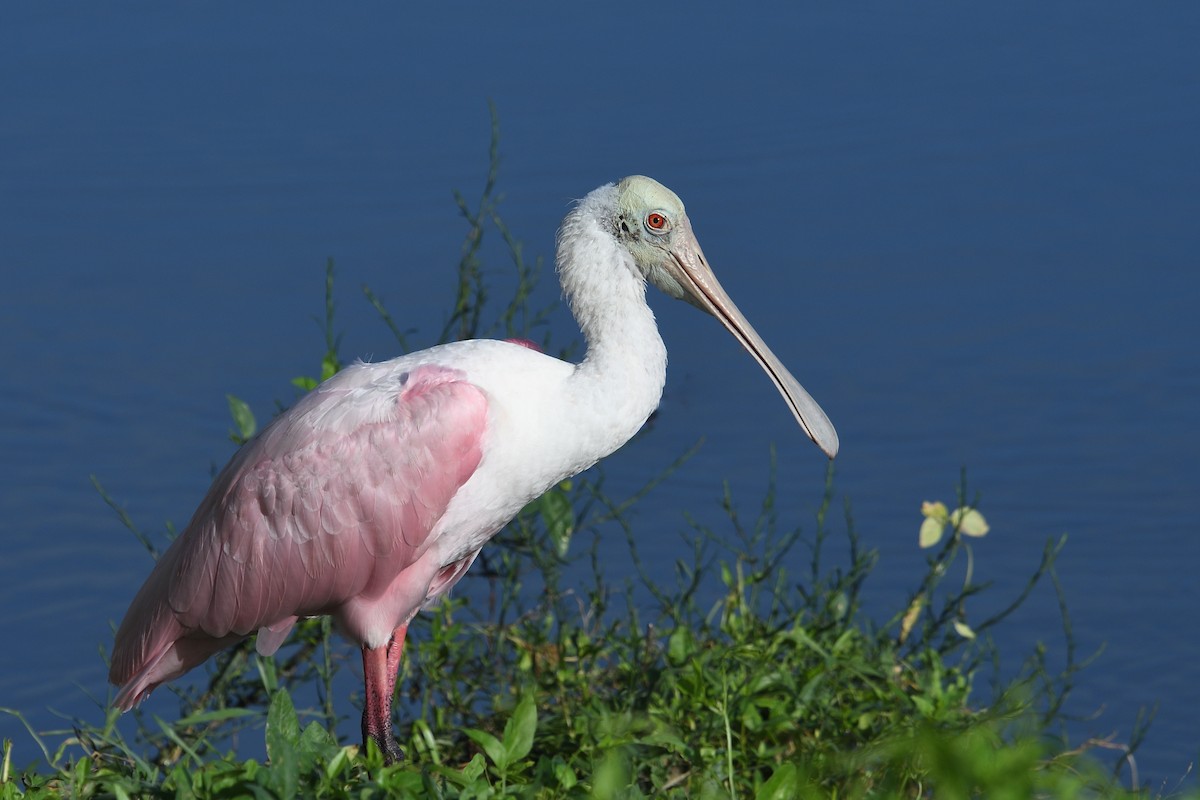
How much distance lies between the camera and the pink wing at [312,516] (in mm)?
4980

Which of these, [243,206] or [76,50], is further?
[76,50]

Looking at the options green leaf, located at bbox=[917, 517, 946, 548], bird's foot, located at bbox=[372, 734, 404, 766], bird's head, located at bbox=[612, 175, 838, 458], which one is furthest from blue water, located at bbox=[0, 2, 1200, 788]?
bird's head, located at bbox=[612, 175, 838, 458]

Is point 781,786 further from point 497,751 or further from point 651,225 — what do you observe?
point 651,225

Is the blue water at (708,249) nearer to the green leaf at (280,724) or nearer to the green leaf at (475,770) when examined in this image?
the green leaf at (280,724)

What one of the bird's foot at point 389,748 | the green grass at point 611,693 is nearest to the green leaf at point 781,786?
the green grass at point 611,693

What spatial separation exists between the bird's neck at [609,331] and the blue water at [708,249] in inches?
81.7

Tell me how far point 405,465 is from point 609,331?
0.67 meters

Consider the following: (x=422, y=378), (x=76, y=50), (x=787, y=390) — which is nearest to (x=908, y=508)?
(x=787, y=390)

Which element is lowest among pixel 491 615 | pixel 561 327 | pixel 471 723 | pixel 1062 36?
pixel 471 723

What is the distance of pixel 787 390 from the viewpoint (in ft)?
18.8

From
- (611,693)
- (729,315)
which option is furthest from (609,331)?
(611,693)

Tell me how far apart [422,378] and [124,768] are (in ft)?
4.28

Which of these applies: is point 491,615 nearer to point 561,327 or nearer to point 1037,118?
point 561,327

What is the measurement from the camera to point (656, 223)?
17.1 ft
